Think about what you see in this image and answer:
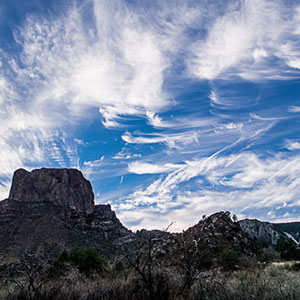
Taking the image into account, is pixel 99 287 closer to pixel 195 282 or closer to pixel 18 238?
pixel 195 282

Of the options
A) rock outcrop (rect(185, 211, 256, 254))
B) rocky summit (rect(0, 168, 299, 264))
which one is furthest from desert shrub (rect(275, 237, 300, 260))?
rock outcrop (rect(185, 211, 256, 254))

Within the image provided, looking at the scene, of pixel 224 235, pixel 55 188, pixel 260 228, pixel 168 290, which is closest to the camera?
pixel 168 290

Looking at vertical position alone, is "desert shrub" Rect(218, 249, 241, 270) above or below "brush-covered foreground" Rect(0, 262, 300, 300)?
above

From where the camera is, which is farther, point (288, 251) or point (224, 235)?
point (288, 251)

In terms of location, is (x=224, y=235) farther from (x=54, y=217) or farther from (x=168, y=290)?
(x=54, y=217)

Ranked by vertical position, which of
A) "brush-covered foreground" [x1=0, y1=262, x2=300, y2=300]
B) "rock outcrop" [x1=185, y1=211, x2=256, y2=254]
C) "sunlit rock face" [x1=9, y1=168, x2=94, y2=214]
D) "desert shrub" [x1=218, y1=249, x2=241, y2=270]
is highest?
"sunlit rock face" [x1=9, y1=168, x2=94, y2=214]

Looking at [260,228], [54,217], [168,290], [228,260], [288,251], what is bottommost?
[168,290]

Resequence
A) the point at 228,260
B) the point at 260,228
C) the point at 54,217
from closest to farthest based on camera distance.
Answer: the point at 228,260, the point at 260,228, the point at 54,217

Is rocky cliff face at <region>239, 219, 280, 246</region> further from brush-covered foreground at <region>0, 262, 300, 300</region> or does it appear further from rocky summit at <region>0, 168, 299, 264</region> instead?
brush-covered foreground at <region>0, 262, 300, 300</region>

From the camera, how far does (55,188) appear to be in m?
134

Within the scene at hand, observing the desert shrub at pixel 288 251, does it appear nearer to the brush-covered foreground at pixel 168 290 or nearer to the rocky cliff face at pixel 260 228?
the brush-covered foreground at pixel 168 290

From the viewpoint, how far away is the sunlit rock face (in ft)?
417

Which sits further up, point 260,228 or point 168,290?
point 260,228

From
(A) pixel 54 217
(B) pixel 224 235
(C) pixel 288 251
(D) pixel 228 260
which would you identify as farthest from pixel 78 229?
(D) pixel 228 260
